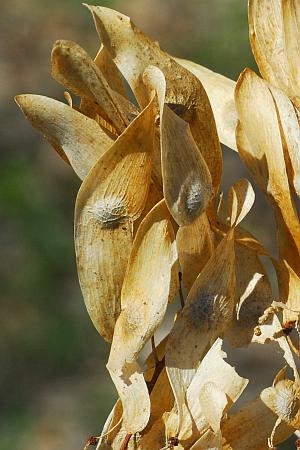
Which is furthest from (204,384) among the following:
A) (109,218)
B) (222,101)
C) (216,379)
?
(222,101)

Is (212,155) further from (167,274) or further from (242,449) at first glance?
(242,449)

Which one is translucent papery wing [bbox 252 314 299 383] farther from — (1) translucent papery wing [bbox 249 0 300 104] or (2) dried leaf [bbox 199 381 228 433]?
(1) translucent papery wing [bbox 249 0 300 104]

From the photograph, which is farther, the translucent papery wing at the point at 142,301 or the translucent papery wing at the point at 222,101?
the translucent papery wing at the point at 222,101

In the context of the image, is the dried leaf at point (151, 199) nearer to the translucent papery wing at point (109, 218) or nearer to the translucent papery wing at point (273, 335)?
the translucent papery wing at point (109, 218)

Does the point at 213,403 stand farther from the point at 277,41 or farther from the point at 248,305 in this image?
the point at 277,41

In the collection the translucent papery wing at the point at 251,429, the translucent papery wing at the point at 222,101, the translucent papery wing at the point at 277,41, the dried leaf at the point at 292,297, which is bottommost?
the translucent papery wing at the point at 251,429

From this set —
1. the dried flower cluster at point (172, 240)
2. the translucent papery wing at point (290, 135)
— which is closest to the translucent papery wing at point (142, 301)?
the dried flower cluster at point (172, 240)
